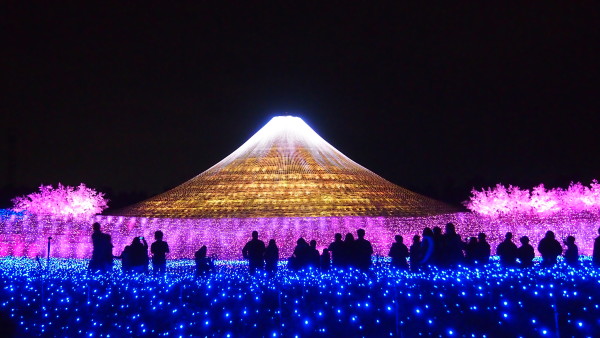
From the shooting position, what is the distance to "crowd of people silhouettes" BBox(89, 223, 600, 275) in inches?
470

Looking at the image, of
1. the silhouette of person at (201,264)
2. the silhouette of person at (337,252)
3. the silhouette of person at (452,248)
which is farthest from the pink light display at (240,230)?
the silhouette of person at (337,252)

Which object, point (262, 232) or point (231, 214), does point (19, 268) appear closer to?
point (262, 232)

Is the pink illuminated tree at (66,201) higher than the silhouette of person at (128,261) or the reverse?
higher

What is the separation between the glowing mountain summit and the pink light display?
18.5 feet

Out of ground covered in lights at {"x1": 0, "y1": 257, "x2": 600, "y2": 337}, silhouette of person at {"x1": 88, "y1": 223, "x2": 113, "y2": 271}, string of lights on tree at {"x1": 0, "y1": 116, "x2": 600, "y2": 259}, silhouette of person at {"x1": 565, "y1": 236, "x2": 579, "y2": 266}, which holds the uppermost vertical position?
string of lights on tree at {"x1": 0, "y1": 116, "x2": 600, "y2": 259}

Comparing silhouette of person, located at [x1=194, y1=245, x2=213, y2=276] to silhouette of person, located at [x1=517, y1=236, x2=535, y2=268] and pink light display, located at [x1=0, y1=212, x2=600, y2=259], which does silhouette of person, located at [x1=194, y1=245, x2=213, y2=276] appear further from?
silhouette of person, located at [x1=517, y1=236, x2=535, y2=268]

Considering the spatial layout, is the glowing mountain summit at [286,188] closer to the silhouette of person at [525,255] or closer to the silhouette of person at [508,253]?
the silhouette of person at [508,253]

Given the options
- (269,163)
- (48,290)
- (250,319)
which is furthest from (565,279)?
(269,163)

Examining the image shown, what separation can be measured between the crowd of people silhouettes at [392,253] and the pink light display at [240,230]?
6078mm

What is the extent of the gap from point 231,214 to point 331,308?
56.6 feet

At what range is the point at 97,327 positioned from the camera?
29.5ft

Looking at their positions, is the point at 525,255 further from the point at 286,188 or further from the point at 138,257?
the point at 286,188

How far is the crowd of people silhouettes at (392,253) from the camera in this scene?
39.1 ft

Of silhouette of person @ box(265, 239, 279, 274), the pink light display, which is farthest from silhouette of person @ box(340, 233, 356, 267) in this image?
the pink light display
